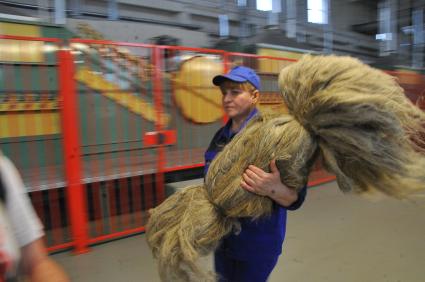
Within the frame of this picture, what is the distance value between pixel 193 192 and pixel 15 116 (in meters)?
2.17

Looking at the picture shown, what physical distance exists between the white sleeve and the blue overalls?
67 centimetres

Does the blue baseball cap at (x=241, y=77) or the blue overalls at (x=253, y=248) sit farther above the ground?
the blue baseball cap at (x=241, y=77)

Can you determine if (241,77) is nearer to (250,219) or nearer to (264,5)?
(250,219)

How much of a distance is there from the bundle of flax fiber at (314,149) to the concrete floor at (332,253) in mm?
1400

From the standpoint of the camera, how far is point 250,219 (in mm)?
1212

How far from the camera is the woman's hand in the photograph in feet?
3.49

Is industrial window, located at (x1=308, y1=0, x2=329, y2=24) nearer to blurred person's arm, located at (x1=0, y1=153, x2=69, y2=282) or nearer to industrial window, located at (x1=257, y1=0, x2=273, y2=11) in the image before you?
industrial window, located at (x1=257, y1=0, x2=273, y2=11)

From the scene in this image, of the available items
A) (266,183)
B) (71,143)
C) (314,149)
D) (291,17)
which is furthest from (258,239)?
(291,17)

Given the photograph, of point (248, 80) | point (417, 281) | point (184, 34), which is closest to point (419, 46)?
point (184, 34)

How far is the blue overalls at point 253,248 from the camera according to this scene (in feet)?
4.15

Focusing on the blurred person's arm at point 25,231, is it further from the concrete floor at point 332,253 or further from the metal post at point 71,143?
the metal post at point 71,143

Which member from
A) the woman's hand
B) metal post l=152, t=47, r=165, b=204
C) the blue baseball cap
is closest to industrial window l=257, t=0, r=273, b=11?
metal post l=152, t=47, r=165, b=204

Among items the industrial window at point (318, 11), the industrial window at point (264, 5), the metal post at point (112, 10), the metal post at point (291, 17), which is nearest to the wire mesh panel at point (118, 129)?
the metal post at point (112, 10)

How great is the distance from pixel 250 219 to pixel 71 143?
7.14ft
